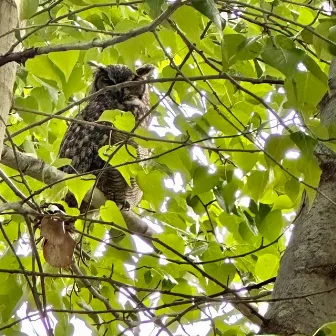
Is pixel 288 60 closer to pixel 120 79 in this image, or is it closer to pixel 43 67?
pixel 43 67

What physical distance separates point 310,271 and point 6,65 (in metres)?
0.45

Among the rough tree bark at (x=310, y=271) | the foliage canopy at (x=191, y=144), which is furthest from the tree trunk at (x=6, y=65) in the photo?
the rough tree bark at (x=310, y=271)

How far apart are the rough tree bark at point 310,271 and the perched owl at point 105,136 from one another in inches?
Answer: 35.0

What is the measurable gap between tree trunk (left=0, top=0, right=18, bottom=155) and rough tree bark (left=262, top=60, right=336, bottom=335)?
40 centimetres

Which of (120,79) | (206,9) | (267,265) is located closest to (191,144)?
(206,9)

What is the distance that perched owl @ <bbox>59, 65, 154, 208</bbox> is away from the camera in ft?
6.24

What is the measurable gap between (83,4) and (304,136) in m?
0.46

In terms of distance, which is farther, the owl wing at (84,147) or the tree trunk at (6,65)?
the owl wing at (84,147)

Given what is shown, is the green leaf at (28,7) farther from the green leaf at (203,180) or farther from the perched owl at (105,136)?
the perched owl at (105,136)

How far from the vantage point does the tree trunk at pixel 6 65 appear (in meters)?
0.71

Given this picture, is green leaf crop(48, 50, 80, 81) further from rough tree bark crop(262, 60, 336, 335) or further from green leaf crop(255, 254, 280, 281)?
green leaf crop(255, 254, 280, 281)

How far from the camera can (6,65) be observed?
727 millimetres

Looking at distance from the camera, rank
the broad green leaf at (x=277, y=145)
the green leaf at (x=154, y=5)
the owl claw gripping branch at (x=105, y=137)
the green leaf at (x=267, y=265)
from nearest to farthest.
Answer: the green leaf at (x=154, y=5), the broad green leaf at (x=277, y=145), the green leaf at (x=267, y=265), the owl claw gripping branch at (x=105, y=137)

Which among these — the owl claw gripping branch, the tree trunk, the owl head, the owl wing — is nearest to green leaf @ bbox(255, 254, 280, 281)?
the tree trunk
